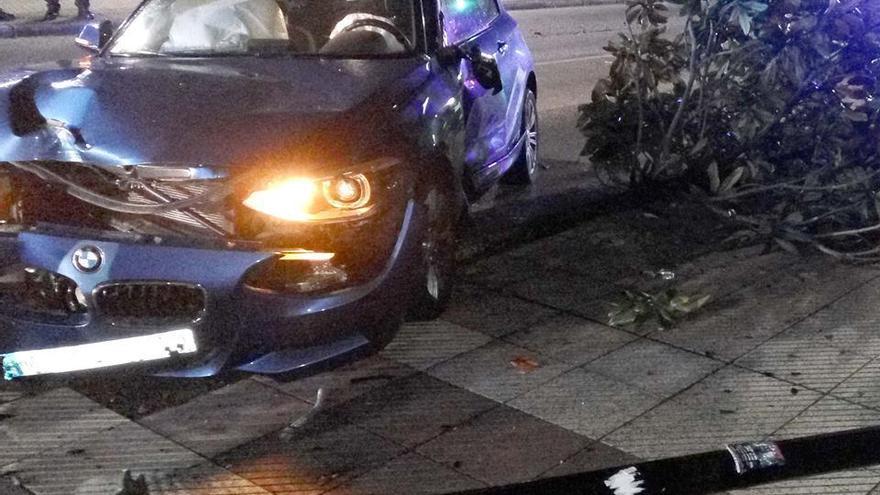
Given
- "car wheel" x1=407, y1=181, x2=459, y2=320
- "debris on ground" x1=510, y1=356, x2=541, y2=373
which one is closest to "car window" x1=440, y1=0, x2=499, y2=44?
"car wheel" x1=407, y1=181, x2=459, y2=320

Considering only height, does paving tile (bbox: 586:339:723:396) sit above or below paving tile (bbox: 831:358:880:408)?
above

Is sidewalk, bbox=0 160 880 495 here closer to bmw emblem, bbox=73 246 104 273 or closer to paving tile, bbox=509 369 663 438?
paving tile, bbox=509 369 663 438

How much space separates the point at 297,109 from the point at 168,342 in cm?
111

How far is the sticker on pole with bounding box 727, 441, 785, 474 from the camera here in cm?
370

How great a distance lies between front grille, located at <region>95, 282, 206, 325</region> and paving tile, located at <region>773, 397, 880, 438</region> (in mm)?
2270

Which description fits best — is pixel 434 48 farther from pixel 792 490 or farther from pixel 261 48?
pixel 792 490

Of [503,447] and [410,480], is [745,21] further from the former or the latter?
[410,480]

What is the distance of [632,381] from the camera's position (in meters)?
4.89

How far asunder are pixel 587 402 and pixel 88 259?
2.05 metres

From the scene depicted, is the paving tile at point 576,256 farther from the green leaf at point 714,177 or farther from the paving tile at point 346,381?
the paving tile at point 346,381

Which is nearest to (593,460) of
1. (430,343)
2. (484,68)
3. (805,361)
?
(430,343)

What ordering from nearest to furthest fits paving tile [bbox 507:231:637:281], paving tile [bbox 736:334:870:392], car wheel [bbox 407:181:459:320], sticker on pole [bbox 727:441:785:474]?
sticker on pole [bbox 727:441:785:474] < car wheel [bbox 407:181:459:320] < paving tile [bbox 736:334:870:392] < paving tile [bbox 507:231:637:281]

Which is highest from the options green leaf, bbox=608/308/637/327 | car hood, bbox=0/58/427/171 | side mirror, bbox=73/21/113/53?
side mirror, bbox=73/21/113/53

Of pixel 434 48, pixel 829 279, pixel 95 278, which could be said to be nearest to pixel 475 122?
pixel 434 48
